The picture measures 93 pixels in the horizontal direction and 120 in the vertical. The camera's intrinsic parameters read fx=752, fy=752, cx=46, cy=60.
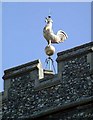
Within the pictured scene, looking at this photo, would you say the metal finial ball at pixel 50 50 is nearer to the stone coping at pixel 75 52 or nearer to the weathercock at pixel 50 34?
the weathercock at pixel 50 34

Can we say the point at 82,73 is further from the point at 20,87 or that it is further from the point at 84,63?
the point at 20,87

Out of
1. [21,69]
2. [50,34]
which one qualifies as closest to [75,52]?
[21,69]

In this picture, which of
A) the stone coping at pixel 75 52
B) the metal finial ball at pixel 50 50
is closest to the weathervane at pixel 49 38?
the metal finial ball at pixel 50 50

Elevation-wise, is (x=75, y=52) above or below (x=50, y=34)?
below

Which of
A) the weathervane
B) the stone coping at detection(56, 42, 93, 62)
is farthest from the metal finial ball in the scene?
the stone coping at detection(56, 42, 93, 62)

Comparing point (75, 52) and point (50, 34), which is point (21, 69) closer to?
point (50, 34)

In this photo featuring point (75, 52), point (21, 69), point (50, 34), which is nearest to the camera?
point (75, 52)

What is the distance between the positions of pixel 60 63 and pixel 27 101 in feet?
4.24

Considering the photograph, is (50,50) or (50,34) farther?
(50,34)

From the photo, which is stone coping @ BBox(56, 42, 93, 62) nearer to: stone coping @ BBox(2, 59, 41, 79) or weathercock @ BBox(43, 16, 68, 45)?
stone coping @ BBox(2, 59, 41, 79)

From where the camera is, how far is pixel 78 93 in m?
17.7

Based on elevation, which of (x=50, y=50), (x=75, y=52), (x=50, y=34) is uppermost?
(x=50, y=34)

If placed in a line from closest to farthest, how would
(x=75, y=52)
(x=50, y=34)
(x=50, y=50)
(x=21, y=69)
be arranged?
(x=75, y=52) < (x=21, y=69) < (x=50, y=50) < (x=50, y=34)

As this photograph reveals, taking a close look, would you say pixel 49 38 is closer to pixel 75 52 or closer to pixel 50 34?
pixel 50 34
